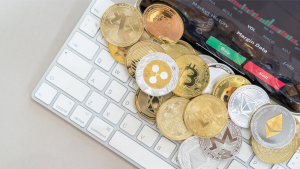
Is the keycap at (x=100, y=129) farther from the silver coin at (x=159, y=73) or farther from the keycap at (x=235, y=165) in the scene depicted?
the keycap at (x=235, y=165)

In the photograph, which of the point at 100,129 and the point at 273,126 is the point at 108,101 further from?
the point at 273,126

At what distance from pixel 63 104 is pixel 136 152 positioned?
26 cm

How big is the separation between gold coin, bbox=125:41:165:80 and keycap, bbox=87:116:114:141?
0.16 meters

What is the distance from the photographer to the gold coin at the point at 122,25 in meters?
0.53

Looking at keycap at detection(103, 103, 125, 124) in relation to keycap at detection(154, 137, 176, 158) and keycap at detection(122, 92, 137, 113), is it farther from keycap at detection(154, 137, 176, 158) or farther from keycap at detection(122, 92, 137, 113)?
keycap at detection(154, 137, 176, 158)

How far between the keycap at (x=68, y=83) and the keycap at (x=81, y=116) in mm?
30

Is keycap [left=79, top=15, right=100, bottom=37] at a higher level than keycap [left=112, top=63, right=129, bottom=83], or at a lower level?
higher

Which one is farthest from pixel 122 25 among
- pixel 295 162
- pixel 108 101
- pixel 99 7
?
pixel 295 162

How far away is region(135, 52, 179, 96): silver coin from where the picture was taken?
1.72 ft

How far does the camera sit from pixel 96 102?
1.81ft

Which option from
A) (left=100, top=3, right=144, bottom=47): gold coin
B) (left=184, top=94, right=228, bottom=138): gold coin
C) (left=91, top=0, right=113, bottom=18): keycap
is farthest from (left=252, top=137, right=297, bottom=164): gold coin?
(left=91, top=0, right=113, bottom=18): keycap

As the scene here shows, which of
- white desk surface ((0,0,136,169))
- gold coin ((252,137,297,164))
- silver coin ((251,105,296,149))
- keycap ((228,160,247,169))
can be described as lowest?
white desk surface ((0,0,136,169))

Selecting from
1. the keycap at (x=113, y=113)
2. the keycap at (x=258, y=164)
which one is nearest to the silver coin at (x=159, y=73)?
the keycap at (x=113, y=113)

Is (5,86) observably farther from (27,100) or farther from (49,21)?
(49,21)
